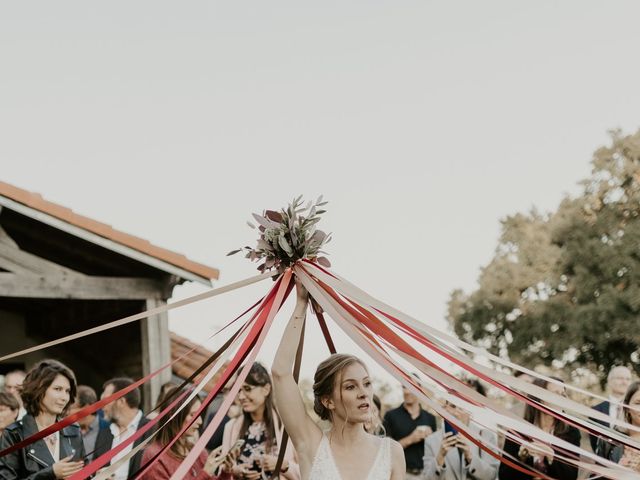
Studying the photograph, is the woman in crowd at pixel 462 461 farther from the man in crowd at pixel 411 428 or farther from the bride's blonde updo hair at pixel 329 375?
the bride's blonde updo hair at pixel 329 375

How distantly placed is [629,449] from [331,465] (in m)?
1.94

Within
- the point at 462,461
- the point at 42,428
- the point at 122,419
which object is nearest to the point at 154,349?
the point at 122,419

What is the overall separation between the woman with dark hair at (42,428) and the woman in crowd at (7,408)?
664 millimetres

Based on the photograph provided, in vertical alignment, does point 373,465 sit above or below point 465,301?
below

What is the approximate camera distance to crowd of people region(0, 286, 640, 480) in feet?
10.4

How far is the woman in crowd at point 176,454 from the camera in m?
4.31

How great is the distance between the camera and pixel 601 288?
19.1 meters

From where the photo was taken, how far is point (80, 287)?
793 cm

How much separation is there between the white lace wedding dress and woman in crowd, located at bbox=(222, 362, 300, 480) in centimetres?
146

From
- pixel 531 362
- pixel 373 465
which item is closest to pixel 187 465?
pixel 373 465

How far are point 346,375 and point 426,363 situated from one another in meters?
0.37

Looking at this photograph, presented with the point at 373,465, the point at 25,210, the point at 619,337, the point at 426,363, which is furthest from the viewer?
the point at 619,337

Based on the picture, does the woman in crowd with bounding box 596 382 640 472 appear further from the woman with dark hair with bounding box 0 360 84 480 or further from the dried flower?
the woman with dark hair with bounding box 0 360 84 480

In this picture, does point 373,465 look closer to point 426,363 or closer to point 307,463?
point 307,463
